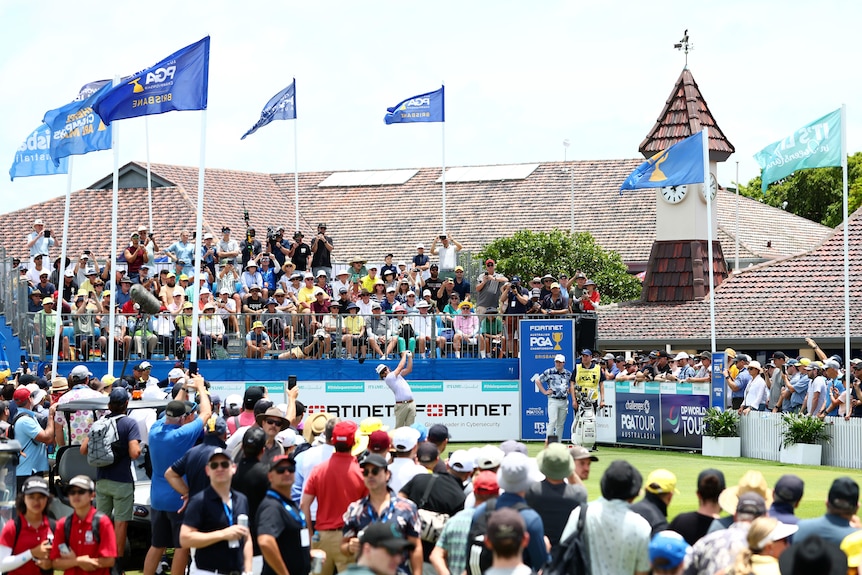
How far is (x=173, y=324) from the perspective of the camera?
26531 mm

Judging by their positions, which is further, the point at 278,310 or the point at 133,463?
the point at 278,310

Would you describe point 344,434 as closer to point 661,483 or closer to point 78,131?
point 661,483

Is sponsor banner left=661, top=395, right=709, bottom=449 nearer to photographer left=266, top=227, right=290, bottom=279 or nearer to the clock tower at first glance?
photographer left=266, top=227, right=290, bottom=279

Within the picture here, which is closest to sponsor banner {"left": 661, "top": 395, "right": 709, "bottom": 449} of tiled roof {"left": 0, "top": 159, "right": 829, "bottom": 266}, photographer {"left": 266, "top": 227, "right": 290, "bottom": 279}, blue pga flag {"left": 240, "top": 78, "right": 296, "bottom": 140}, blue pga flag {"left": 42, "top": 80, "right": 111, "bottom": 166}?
photographer {"left": 266, "top": 227, "right": 290, "bottom": 279}

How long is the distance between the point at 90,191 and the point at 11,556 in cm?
4694

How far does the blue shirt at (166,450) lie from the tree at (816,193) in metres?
64.4

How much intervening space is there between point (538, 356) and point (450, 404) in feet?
6.65

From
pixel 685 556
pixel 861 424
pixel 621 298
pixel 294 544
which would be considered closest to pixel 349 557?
pixel 294 544

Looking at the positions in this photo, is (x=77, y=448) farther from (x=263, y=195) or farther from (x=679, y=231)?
(x=263, y=195)

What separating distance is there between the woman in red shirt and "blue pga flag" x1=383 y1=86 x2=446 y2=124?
78.6 feet

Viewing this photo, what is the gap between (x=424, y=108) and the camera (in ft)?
110

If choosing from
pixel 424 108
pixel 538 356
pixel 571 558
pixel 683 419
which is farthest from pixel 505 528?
pixel 424 108

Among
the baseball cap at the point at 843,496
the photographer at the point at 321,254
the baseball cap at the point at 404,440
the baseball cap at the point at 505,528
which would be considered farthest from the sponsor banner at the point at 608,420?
the baseball cap at the point at 505,528

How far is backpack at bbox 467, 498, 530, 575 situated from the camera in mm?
8461
